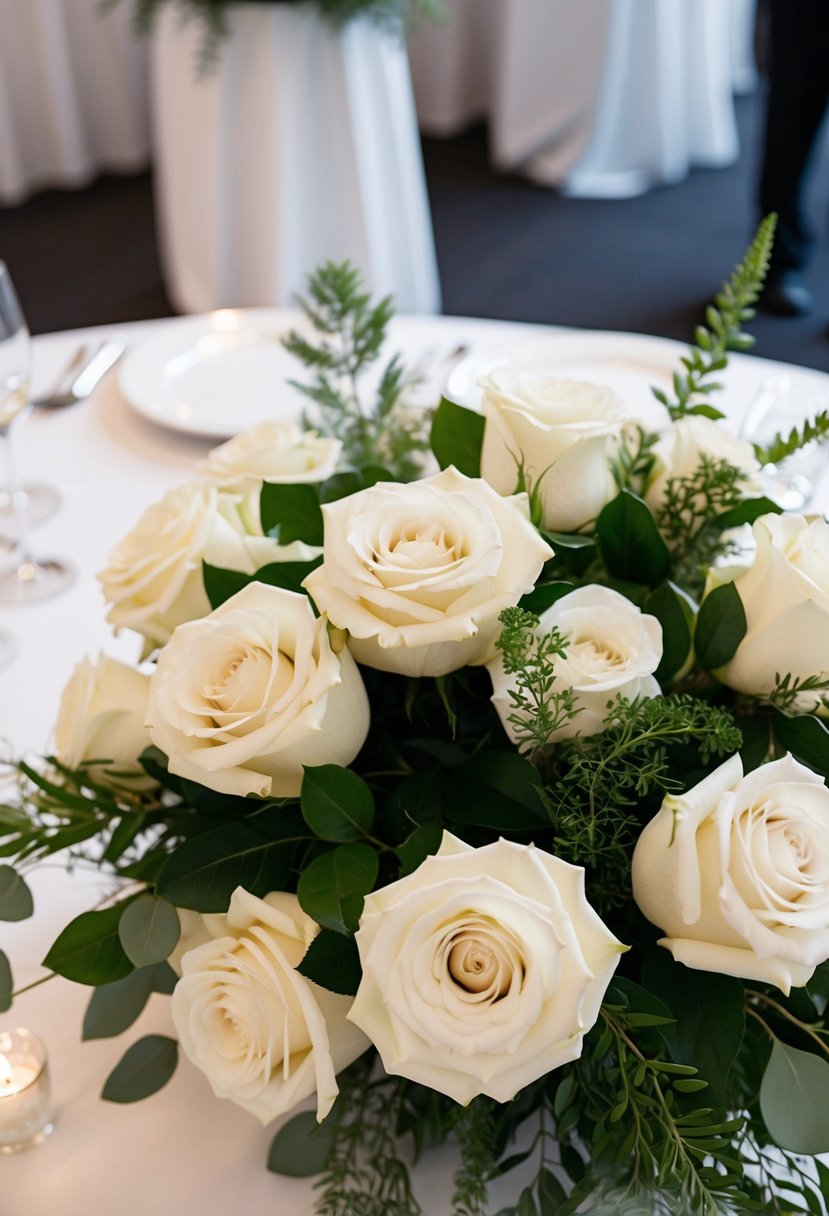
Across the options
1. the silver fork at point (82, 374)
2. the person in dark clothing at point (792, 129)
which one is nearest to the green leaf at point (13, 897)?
the silver fork at point (82, 374)

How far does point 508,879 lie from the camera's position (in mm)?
435

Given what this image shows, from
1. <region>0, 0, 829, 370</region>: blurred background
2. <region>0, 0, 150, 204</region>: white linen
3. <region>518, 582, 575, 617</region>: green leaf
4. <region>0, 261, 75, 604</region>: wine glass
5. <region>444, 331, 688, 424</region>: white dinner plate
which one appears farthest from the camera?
<region>0, 0, 150, 204</region>: white linen

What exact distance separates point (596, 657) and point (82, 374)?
0.86m

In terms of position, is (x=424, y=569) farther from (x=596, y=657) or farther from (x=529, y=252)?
(x=529, y=252)

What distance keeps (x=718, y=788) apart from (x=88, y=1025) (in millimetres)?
345

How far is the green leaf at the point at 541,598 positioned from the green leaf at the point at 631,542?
8 centimetres

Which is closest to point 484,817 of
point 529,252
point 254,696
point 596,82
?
point 254,696

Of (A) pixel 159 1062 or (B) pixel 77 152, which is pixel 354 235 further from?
(A) pixel 159 1062

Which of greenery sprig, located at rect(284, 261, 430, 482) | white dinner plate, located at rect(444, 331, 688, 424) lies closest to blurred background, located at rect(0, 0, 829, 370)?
white dinner plate, located at rect(444, 331, 688, 424)

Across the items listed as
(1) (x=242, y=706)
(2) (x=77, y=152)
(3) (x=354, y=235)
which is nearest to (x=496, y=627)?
(1) (x=242, y=706)

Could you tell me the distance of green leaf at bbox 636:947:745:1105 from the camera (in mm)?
486

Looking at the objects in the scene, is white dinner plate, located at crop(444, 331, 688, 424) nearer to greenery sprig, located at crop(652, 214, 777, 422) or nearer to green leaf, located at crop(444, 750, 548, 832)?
greenery sprig, located at crop(652, 214, 777, 422)

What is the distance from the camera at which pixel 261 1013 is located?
498 mm

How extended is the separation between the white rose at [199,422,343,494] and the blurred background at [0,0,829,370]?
1.85m
